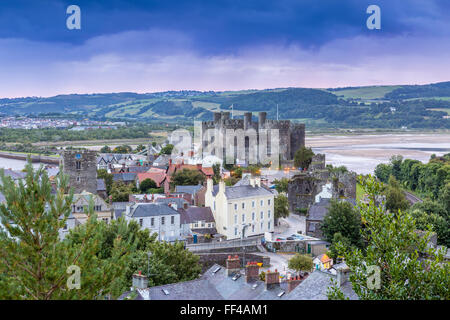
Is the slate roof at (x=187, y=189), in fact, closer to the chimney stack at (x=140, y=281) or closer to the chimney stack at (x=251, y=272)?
the chimney stack at (x=251, y=272)

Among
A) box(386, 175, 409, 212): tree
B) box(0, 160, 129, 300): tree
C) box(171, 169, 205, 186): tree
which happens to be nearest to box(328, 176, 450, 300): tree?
box(0, 160, 129, 300): tree

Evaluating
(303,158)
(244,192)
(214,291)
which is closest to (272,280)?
(214,291)

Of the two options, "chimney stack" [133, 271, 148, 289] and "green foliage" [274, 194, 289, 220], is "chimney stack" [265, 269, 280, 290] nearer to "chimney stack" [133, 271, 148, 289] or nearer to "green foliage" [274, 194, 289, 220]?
"chimney stack" [133, 271, 148, 289]

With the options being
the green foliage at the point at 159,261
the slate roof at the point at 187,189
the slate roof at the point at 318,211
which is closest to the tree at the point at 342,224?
the slate roof at the point at 318,211

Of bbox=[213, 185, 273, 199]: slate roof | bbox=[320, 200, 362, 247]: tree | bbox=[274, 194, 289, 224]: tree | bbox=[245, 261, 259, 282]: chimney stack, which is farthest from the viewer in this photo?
bbox=[274, 194, 289, 224]: tree
